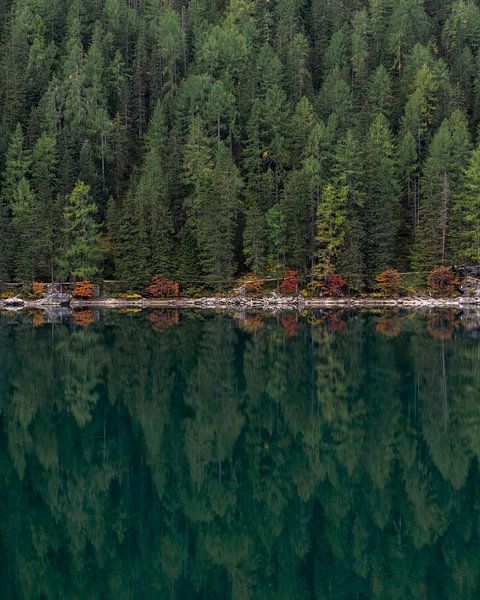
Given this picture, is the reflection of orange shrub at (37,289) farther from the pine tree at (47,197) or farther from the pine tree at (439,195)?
the pine tree at (439,195)

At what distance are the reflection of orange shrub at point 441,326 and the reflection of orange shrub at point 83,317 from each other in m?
27.7

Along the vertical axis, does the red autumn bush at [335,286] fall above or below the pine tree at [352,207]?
below

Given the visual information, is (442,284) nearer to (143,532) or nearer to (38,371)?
(38,371)

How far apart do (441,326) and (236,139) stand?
5865cm

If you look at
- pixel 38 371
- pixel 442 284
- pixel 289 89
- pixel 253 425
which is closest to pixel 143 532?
pixel 253 425

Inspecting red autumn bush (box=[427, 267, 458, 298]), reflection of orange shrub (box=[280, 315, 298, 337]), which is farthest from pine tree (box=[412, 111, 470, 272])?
reflection of orange shrub (box=[280, 315, 298, 337])

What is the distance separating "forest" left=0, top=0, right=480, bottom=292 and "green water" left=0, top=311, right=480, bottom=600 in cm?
4712

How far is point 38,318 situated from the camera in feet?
239

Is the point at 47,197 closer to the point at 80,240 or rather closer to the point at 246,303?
the point at 80,240

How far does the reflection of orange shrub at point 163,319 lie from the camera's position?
6312cm

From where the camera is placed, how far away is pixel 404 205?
103438 mm

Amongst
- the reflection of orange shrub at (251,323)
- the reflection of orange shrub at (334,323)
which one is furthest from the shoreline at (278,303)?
the reflection of orange shrub at (251,323)

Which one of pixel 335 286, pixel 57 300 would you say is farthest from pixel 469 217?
pixel 57 300

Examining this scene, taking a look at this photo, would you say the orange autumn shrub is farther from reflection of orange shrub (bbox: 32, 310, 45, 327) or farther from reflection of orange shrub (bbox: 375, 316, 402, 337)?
reflection of orange shrub (bbox: 375, 316, 402, 337)
